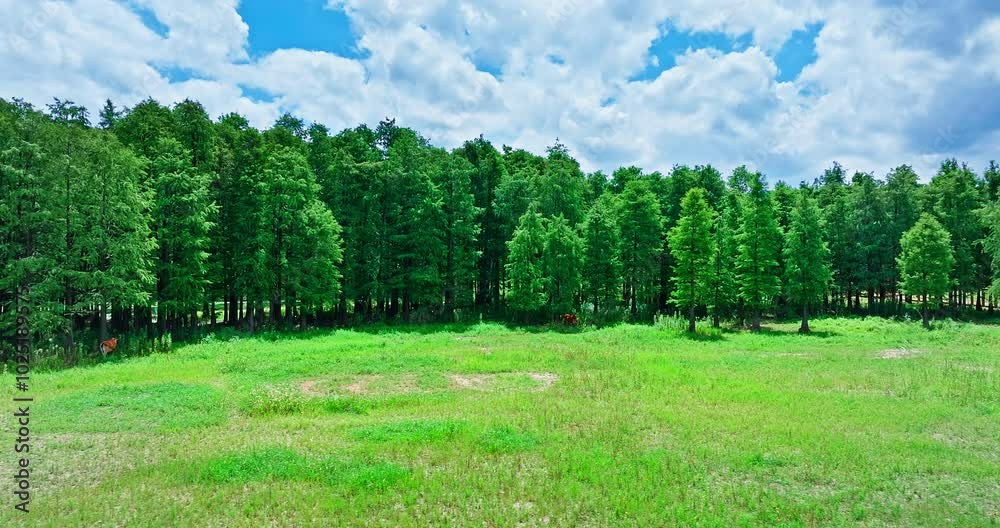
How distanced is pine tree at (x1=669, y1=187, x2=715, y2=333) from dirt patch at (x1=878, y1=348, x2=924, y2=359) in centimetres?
1217

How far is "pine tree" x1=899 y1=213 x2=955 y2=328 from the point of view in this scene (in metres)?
45.3

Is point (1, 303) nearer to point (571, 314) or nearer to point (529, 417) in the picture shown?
point (529, 417)

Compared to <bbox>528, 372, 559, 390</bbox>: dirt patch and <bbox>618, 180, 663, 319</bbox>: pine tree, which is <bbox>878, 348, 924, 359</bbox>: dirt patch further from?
<bbox>618, 180, 663, 319</bbox>: pine tree

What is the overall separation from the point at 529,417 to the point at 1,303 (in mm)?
28096

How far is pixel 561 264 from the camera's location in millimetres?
45219

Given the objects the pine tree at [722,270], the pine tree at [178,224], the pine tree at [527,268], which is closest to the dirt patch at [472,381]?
the pine tree at [178,224]

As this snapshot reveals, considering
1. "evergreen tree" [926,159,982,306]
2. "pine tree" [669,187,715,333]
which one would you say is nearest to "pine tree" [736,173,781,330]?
"pine tree" [669,187,715,333]

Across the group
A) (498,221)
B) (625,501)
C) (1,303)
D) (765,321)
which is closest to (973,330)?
(765,321)

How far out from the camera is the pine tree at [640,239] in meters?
48.0

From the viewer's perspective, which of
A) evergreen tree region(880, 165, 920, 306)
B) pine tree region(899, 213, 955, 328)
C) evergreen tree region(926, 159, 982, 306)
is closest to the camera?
pine tree region(899, 213, 955, 328)

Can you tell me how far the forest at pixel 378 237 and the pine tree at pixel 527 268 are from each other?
6.8 inches

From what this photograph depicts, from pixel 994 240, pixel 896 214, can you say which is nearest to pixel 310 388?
pixel 994 240

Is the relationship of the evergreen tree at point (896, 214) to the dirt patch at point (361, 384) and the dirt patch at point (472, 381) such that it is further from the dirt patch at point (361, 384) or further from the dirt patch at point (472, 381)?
the dirt patch at point (361, 384)

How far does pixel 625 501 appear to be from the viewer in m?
11.0
